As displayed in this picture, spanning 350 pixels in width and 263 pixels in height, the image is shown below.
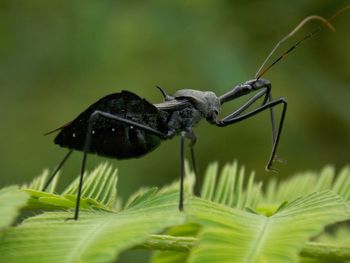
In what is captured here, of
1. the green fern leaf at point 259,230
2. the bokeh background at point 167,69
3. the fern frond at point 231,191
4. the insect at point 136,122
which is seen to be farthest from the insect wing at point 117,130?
the bokeh background at point 167,69

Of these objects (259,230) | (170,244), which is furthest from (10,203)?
(259,230)

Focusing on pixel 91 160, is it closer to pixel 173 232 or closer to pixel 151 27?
pixel 151 27

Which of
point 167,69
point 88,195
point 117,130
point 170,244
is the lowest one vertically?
point 170,244

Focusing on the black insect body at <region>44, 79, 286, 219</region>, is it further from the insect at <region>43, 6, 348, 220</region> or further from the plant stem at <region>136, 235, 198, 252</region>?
the plant stem at <region>136, 235, 198, 252</region>

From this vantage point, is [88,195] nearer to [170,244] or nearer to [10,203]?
[170,244]

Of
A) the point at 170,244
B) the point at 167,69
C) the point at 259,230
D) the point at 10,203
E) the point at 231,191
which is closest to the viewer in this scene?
→ the point at 10,203

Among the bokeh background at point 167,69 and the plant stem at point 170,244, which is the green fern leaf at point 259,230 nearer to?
the plant stem at point 170,244
